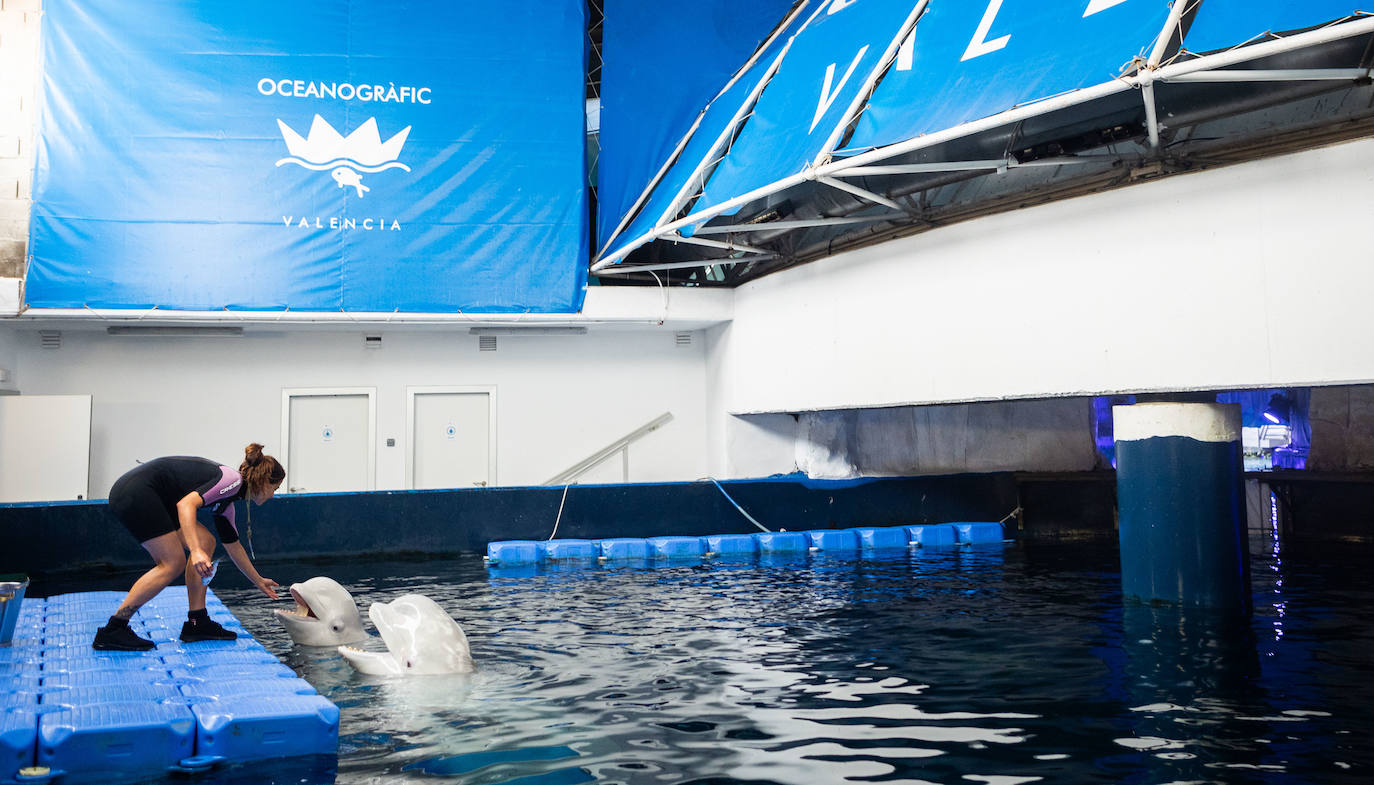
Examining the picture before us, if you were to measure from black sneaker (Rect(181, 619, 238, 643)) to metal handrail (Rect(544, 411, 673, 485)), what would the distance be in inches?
470

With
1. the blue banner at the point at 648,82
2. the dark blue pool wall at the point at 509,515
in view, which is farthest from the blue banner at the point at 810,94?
the dark blue pool wall at the point at 509,515

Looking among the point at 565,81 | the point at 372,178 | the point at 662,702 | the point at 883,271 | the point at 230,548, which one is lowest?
the point at 662,702

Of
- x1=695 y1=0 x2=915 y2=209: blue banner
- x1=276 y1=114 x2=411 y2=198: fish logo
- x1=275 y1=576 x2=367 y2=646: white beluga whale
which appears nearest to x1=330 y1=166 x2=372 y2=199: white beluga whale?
x1=276 y1=114 x2=411 y2=198: fish logo

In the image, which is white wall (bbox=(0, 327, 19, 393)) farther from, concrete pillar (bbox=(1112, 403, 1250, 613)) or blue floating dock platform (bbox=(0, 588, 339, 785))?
concrete pillar (bbox=(1112, 403, 1250, 613))

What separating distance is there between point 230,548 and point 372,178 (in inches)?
442

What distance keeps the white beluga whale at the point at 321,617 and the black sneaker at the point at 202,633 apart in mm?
933

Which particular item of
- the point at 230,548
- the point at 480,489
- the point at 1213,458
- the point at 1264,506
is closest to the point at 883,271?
the point at 1213,458

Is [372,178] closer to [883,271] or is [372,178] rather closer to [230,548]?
[883,271]

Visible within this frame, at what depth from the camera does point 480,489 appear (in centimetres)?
1570

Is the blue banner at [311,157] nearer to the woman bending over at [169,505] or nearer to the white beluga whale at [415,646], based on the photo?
the woman bending over at [169,505]

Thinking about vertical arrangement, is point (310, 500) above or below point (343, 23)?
below

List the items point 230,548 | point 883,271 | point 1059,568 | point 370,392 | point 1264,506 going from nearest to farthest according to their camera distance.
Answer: point 230,548 → point 1059,568 → point 883,271 → point 1264,506 → point 370,392

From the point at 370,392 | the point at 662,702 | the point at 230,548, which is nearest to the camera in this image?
the point at 662,702

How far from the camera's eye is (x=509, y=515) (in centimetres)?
1580
